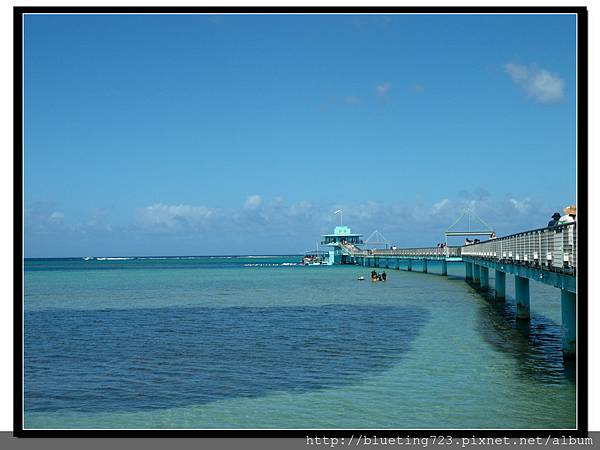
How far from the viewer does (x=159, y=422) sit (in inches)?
521

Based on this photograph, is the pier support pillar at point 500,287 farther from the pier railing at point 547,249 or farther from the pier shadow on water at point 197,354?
the pier railing at point 547,249

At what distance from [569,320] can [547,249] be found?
7.98 feet

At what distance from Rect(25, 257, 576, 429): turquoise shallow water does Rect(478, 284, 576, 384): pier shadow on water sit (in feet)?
0.19

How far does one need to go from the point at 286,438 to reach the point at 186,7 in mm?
6466

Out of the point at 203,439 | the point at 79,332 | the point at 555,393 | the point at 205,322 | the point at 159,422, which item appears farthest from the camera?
the point at 205,322

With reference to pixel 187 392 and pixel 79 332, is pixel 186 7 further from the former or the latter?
pixel 79 332

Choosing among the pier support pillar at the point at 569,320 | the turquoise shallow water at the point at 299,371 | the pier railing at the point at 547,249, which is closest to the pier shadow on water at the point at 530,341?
the turquoise shallow water at the point at 299,371

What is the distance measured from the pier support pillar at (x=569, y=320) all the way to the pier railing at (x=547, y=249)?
26.0 inches

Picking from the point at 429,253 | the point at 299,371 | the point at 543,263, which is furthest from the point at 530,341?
the point at 429,253

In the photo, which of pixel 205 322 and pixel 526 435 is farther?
pixel 205 322

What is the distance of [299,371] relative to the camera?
17969 mm

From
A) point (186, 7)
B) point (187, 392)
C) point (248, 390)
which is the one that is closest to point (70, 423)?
point (187, 392)

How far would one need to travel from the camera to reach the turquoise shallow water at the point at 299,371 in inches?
533

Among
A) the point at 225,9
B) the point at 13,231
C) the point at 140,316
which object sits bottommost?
the point at 140,316
